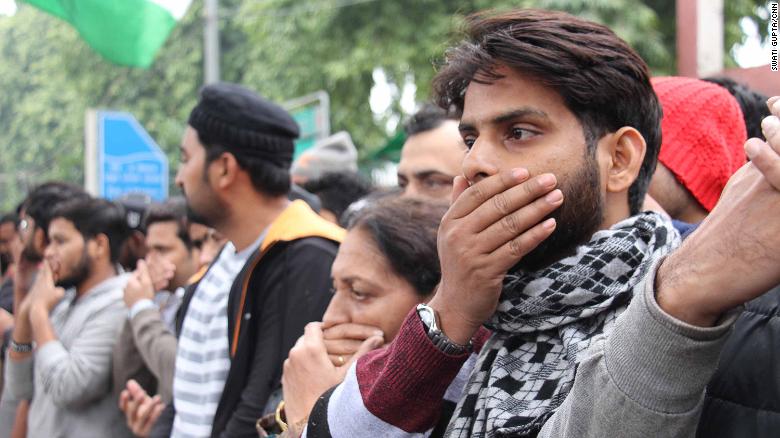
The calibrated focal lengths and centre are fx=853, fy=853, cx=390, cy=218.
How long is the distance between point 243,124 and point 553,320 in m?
1.91

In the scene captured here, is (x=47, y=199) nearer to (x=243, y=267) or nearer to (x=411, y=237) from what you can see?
(x=243, y=267)

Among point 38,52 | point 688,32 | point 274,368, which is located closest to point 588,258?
point 274,368

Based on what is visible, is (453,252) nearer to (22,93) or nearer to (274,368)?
(274,368)

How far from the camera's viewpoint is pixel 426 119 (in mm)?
3354

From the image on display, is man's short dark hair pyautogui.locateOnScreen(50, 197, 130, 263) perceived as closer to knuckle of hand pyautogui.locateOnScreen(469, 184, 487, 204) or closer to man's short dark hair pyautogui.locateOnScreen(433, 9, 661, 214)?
man's short dark hair pyautogui.locateOnScreen(433, 9, 661, 214)

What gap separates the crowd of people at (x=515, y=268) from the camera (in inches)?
40.2

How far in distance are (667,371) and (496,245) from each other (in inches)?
15.9

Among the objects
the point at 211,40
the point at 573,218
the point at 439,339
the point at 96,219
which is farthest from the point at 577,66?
the point at 211,40

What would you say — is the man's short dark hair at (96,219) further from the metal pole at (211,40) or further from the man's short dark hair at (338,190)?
the metal pole at (211,40)

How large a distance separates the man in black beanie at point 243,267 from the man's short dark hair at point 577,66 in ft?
3.85

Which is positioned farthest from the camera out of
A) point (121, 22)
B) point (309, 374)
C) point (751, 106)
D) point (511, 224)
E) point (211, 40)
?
point (211, 40)

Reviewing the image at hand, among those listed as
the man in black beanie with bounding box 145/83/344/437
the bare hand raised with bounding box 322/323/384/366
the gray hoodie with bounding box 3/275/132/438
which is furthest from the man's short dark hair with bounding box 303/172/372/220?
the bare hand raised with bounding box 322/323/384/366

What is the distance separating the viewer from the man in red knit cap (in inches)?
84.2

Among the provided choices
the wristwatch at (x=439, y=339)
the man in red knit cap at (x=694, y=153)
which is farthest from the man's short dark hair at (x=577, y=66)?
the man in red knit cap at (x=694, y=153)
